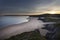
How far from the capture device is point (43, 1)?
1202 millimetres

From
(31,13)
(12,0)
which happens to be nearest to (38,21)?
(31,13)

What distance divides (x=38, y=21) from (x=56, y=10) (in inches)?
9.2

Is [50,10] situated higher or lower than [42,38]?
higher

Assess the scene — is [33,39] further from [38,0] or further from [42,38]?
[38,0]

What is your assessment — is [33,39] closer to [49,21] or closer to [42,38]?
[42,38]

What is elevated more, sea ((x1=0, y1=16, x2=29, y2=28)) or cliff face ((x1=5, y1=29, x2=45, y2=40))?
sea ((x1=0, y1=16, x2=29, y2=28))

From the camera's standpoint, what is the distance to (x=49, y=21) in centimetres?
120

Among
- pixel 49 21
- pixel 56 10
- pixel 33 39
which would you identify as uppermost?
pixel 56 10

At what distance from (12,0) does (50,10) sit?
1.37 feet

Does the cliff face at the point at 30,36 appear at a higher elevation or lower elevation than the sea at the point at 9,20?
lower

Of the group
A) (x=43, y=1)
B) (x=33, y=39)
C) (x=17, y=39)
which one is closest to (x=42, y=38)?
(x=33, y=39)

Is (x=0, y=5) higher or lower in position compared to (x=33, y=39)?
higher

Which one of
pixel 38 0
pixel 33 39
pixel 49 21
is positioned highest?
pixel 38 0

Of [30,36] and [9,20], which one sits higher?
[9,20]
